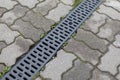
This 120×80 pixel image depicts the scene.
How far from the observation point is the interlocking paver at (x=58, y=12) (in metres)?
3.35

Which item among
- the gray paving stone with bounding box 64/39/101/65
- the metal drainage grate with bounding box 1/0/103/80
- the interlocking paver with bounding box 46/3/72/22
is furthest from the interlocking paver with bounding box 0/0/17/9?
the gray paving stone with bounding box 64/39/101/65

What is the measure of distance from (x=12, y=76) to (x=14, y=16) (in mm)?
1009

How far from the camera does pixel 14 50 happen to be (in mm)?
2838

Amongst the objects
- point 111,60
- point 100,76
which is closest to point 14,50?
point 100,76

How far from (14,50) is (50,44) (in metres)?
0.45

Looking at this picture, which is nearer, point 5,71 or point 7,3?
point 5,71

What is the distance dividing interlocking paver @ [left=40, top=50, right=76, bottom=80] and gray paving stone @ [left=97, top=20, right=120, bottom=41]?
0.60 metres

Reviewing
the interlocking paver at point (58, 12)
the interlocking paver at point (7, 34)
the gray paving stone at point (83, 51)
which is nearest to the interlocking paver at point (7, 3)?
the interlocking paver at point (7, 34)

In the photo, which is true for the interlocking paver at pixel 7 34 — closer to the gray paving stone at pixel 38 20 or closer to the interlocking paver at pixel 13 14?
the interlocking paver at pixel 13 14

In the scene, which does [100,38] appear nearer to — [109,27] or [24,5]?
[109,27]

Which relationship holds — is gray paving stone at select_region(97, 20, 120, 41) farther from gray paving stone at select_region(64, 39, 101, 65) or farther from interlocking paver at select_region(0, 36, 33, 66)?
interlocking paver at select_region(0, 36, 33, 66)

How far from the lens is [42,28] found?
3166 mm

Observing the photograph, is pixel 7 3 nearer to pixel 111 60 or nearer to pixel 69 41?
pixel 69 41

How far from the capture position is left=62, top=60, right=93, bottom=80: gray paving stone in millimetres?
2658
